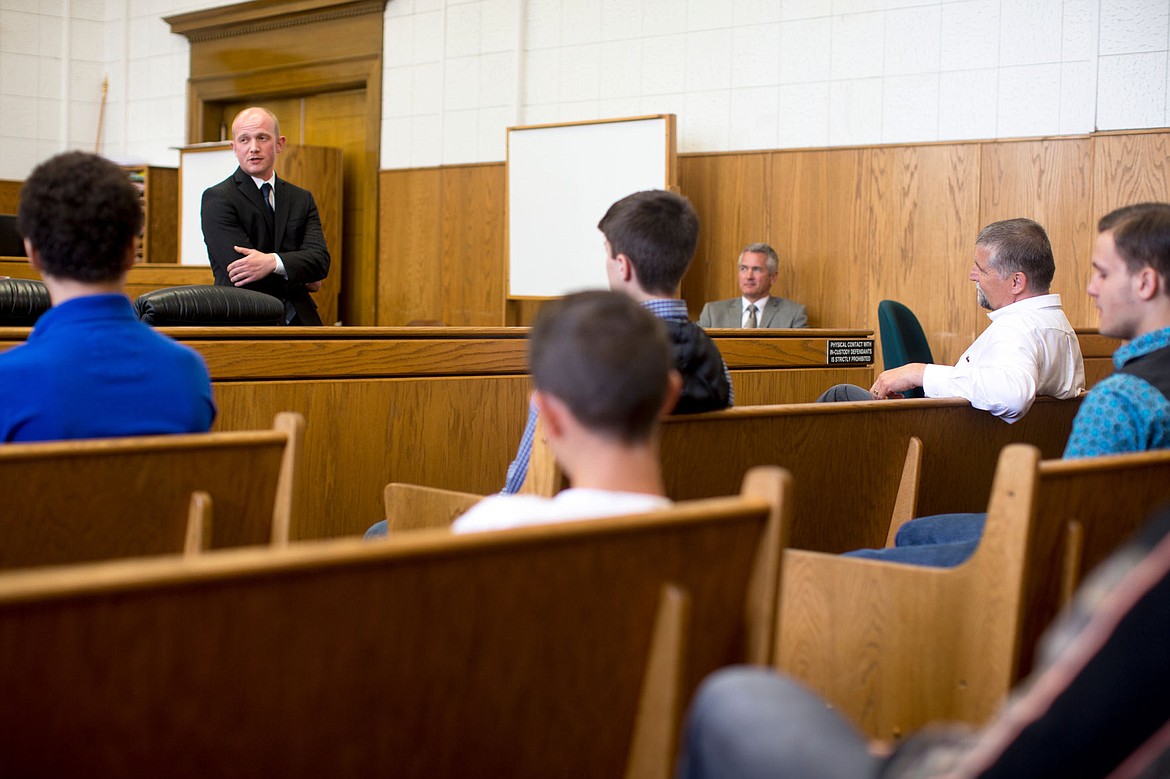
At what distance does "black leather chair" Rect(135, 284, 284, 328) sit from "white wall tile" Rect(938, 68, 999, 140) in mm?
3853

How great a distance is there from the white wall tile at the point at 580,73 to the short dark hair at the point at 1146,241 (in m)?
5.18

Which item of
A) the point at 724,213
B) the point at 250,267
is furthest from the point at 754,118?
the point at 250,267

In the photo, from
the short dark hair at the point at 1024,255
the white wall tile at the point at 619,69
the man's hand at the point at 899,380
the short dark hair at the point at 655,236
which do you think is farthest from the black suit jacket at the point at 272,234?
the white wall tile at the point at 619,69

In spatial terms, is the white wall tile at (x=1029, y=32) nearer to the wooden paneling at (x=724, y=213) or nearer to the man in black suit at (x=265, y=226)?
the wooden paneling at (x=724, y=213)

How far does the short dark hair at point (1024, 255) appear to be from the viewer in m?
3.11

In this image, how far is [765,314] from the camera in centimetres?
608

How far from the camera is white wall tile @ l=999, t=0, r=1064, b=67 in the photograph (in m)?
5.40

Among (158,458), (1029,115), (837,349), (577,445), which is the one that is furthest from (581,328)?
(1029,115)

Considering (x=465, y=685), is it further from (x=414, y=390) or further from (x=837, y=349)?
(x=837, y=349)

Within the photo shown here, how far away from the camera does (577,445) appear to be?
1.28 metres

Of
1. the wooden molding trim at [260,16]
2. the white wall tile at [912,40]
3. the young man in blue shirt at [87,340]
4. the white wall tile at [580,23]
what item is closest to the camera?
the young man in blue shirt at [87,340]

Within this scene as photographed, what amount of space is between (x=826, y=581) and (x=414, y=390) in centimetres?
153

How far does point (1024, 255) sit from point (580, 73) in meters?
4.25

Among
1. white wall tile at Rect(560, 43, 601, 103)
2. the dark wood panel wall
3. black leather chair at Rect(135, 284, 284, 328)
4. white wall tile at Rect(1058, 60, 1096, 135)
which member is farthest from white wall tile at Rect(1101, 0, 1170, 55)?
black leather chair at Rect(135, 284, 284, 328)
